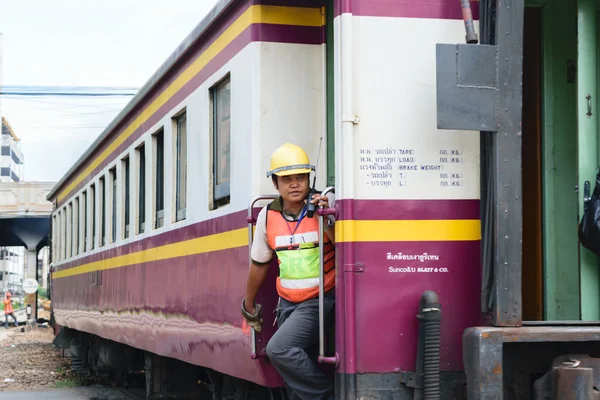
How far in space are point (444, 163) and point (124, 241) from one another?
20.7 ft

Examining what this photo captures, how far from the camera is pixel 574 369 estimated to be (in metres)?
4.65

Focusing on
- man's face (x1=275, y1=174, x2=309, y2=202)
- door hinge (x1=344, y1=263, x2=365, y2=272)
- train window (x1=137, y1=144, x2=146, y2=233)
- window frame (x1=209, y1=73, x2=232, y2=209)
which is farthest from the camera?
train window (x1=137, y1=144, x2=146, y2=233)

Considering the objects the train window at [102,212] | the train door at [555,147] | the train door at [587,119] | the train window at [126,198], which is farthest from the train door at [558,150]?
the train window at [102,212]

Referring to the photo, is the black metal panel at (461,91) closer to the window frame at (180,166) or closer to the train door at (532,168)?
the train door at (532,168)

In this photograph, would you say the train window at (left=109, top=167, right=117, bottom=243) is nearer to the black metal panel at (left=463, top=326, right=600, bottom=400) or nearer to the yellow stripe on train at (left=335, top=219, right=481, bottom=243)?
the yellow stripe on train at (left=335, top=219, right=481, bottom=243)

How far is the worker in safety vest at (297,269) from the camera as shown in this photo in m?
5.36

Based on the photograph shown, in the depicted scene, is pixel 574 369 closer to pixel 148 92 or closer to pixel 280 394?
pixel 280 394

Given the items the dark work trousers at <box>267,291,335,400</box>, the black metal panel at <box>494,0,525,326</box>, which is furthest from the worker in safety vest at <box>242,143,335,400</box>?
the black metal panel at <box>494,0,525,326</box>

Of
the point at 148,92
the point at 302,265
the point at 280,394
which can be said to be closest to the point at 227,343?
the point at 280,394

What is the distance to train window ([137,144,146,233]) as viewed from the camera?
32.8 ft

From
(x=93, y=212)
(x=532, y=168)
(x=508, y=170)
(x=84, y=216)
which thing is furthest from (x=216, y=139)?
(x=84, y=216)

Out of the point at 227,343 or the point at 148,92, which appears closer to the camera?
the point at 227,343

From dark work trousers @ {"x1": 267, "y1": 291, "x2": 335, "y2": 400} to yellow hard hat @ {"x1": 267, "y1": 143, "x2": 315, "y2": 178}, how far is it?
26.3 inches

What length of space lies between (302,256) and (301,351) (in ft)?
1.62
